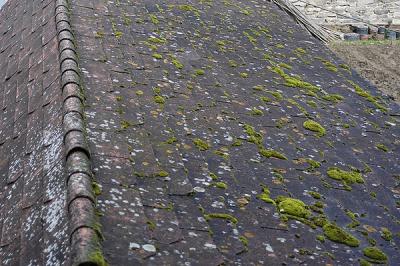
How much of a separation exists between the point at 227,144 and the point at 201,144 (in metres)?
0.24

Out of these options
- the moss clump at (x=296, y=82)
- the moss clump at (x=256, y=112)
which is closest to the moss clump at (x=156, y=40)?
the moss clump at (x=296, y=82)

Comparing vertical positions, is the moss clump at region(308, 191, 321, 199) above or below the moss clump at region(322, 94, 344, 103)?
above

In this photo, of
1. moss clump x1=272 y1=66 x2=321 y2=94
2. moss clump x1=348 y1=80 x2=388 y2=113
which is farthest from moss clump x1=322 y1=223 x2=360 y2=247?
moss clump x1=348 y1=80 x2=388 y2=113

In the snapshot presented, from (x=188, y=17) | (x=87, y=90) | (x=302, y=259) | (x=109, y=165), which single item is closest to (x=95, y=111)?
(x=87, y=90)

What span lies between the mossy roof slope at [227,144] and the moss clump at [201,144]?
0.05 feet

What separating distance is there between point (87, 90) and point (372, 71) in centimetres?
716

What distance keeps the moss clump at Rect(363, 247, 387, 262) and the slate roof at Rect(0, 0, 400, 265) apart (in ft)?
0.13

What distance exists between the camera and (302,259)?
3.22 m

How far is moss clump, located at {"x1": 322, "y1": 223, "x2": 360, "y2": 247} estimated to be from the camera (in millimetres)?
3492

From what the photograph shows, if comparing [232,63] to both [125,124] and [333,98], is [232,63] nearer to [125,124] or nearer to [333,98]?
[333,98]

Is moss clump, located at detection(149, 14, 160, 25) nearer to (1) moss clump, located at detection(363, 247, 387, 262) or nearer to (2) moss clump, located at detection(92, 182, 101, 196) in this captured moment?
(2) moss clump, located at detection(92, 182, 101, 196)

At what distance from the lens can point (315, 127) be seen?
502 centimetres

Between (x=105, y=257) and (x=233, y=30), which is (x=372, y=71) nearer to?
(x=233, y=30)

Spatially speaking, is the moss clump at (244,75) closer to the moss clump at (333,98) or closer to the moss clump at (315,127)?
the moss clump at (333,98)
